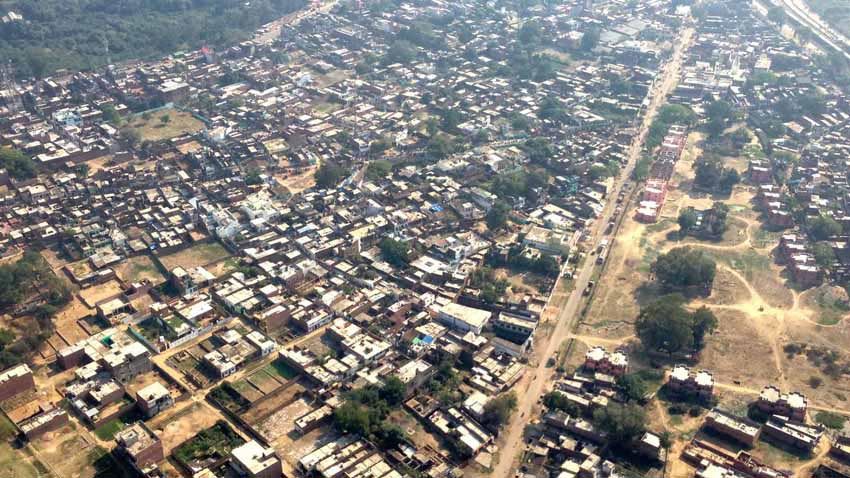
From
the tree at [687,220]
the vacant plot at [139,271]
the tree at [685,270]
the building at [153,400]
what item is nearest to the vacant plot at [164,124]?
the vacant plot at [139,271]

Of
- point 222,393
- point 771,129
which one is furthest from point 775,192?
point 222,393

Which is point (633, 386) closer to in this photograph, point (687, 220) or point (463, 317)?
point (463, 317)

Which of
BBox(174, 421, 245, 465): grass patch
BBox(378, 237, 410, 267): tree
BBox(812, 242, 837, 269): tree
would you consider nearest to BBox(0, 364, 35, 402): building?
BBox(174, 421, 245, 465): grass patch

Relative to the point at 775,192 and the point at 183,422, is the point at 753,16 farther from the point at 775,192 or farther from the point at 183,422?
the point at 183,422

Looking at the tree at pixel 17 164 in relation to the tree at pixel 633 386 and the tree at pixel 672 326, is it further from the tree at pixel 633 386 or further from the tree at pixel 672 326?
the tree at pixel 633 386

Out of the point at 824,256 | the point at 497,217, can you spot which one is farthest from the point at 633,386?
the point at 824,256

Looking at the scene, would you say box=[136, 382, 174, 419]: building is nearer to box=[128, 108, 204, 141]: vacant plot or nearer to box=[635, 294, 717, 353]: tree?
box=[635, 294, 717, 353]: tree
